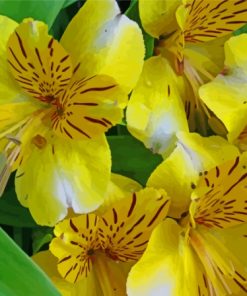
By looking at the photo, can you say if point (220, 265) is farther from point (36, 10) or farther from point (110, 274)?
point (36, 10)

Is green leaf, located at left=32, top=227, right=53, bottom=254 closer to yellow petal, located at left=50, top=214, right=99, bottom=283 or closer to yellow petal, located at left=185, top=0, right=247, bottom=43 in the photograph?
yellow petal, located at left=50, top=214, right=99, bottom=283

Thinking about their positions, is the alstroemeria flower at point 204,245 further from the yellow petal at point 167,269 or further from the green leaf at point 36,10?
the green leaf at point 36,10

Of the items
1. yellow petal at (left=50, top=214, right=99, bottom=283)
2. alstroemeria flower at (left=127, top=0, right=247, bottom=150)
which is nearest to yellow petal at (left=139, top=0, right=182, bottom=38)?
alstroemeria flower at (left=127, top=0, right=247, bottom=150)

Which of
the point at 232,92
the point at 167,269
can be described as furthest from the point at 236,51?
the point at 167,269

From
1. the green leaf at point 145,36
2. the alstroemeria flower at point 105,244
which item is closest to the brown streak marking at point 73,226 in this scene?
the alstroemeria flower at point 105,244

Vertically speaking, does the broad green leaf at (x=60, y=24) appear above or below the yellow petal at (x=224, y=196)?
above

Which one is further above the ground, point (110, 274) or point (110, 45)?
point (110, 45)

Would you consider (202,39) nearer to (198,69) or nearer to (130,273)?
(198,69)
